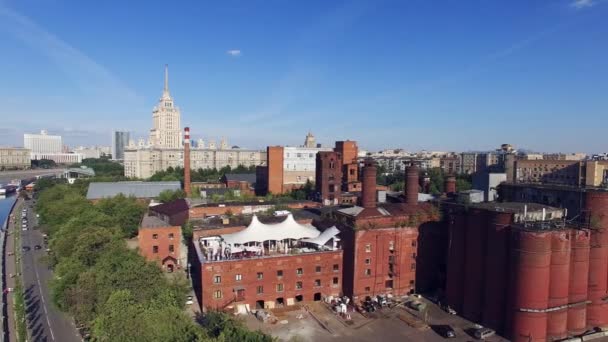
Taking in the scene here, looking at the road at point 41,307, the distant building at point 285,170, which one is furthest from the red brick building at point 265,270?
the distant building at point 285,170

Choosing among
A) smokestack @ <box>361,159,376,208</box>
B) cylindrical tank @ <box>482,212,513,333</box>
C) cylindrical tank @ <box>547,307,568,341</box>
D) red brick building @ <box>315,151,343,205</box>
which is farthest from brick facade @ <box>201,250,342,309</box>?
red brick building @ <box>315,151,343,205</box>

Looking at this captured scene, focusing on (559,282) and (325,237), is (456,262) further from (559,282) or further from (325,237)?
(325,237)

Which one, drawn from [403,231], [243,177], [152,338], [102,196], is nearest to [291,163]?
[243,177]

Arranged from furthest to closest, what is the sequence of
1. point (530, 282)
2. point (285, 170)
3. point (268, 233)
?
1. point (285, 170)
2. point (268, 233)
3. point (530, 282)

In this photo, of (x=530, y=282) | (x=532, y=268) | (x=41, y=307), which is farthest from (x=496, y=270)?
(x=41, y=307)

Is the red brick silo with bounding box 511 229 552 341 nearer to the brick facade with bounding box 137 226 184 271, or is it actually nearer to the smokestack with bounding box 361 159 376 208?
the smokestack with bounding box 361 159 376 208

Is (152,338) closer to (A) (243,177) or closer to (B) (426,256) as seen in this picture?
(B) (426,256)
